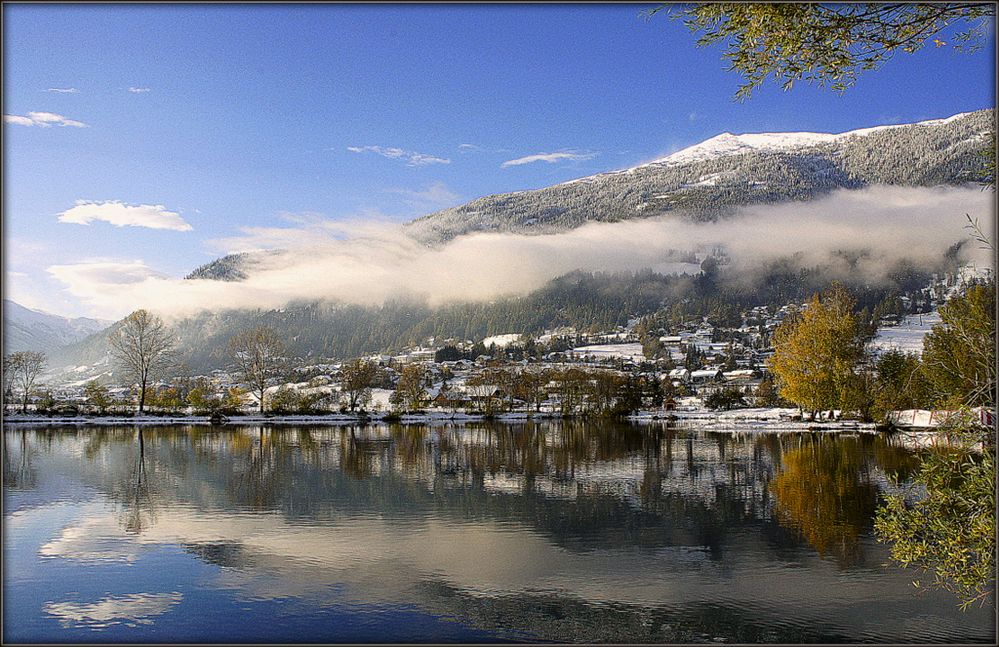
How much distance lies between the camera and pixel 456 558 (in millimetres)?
12422

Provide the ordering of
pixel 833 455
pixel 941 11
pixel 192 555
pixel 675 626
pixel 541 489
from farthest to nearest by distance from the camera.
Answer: pixel 833 455, pixel 541 489, pixel 192 555, pixel 675 626, pixel 941 11

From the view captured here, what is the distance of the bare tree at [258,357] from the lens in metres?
72.2

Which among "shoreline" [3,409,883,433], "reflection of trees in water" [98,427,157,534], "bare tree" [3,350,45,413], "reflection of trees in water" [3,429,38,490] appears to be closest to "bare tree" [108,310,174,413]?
"shoreline" [3,409,883,433]

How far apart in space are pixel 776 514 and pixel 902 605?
6580 millimetres

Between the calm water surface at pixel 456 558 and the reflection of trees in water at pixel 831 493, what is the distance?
10 cm

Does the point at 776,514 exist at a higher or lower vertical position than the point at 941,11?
lower

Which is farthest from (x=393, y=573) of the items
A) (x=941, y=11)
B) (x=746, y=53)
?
(x=941, y=11)

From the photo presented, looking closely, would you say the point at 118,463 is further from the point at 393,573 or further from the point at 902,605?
the point at 902,605

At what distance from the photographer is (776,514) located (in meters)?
16.5

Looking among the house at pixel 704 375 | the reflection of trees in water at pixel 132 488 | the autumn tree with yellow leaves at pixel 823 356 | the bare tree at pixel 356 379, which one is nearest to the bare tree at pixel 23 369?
the bare tree at pixel 356 379

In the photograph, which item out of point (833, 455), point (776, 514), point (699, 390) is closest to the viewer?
point (776, 514)

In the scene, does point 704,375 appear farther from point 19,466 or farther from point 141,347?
point 19,466

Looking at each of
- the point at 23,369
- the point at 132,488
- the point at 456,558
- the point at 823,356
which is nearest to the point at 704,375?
the point at 823,356

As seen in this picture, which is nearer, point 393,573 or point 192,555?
point 393,573
